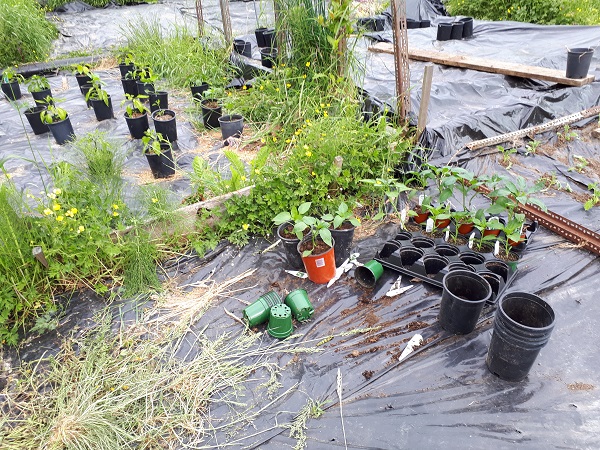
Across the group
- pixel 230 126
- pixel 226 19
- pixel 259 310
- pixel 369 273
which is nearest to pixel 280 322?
pixel 259 310

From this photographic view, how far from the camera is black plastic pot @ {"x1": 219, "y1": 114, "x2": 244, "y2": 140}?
383 centimetres

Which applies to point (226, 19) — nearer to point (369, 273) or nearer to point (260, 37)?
point (260, 37)

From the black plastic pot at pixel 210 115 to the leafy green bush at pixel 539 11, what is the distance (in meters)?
5.81

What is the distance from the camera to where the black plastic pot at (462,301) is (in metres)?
1.87

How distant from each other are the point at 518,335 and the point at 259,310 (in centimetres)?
118

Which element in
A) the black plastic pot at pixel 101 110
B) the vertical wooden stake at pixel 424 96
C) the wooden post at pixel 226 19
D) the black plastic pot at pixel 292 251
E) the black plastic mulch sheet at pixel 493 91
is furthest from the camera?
the wooden post at pixel 226 19

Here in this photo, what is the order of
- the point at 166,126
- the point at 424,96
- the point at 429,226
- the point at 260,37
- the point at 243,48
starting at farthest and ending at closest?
the point at 260,37, the point at 243,48, the point at 166,126, the point at 424,96, the point at 429,226

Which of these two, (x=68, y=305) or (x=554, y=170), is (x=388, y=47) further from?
(x=68, y=305)

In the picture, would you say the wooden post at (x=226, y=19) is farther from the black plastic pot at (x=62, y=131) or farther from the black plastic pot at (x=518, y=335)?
the black plastic pot at (x=518, y=335)

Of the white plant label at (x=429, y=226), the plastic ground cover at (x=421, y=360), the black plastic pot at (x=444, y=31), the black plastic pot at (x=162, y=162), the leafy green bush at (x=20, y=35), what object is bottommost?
the plastic ground cover at (x=421, y=360)

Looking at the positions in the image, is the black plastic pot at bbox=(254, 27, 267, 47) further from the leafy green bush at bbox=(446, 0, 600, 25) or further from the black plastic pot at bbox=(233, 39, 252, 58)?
the leafy green bush at bbox=(446, 0, 600, 25)

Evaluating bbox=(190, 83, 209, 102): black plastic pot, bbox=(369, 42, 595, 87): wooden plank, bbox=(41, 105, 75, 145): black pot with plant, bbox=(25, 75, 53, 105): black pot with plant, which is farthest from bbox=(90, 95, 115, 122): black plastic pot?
bbox=(369, 42, 595, 87): wooden plank

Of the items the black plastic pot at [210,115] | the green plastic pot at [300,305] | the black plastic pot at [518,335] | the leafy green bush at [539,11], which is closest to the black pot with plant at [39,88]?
the black plastic pot at [210,115]

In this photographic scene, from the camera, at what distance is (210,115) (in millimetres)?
4129
